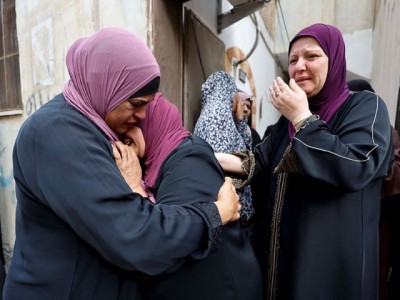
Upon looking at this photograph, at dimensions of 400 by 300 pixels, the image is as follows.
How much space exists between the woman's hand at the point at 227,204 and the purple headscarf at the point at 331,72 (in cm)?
67

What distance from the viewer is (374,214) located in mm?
1459

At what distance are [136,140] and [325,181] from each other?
77 centimetres

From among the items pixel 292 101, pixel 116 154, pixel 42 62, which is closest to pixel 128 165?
pixel 116 154

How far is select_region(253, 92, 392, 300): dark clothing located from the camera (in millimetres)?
1279

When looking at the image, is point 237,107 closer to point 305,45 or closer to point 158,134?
point 305,45

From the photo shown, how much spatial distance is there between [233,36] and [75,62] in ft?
10.4

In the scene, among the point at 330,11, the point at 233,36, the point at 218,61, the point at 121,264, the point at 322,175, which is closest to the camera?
the point at 121,264

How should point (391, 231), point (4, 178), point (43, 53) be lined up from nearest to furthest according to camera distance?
point (391, 231) → point (43, 53) → point (4, 178)

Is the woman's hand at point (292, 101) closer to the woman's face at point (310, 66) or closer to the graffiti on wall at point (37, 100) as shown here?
the woman's face at point (310, 66)

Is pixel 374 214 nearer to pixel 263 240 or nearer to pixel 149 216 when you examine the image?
pixel 263 240

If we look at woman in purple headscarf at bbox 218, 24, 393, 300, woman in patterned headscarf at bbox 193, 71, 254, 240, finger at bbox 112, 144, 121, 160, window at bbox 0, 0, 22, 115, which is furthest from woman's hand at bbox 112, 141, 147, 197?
window at bbox 0, 0, 22, 115

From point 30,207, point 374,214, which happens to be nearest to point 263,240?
point 374,214

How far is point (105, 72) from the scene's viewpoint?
1.03m

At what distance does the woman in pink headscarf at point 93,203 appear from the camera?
0.91 meters
